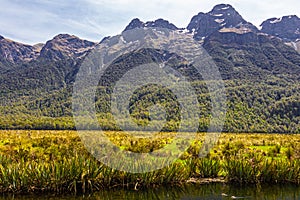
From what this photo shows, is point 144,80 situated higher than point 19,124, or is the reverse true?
point 144,80

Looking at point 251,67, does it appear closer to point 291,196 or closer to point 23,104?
point 23,104

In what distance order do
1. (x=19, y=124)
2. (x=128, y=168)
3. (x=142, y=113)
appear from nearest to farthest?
1. (x=128, y=168)
2. (x=19, y=124)
3. (x=142, y=113)

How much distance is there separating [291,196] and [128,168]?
648 cm

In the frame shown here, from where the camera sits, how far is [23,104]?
536ft

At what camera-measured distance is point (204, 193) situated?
1506 cm

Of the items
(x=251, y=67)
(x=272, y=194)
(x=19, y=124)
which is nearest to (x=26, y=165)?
(x=272, y=194)

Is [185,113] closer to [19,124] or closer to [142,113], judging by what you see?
[142,113]

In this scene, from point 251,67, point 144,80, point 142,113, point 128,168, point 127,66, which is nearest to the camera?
point 128,168

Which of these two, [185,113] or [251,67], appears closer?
[185,113]

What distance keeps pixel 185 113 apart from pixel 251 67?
294 ft

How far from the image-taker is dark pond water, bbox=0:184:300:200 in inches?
559

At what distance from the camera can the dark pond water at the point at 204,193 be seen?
559 inches

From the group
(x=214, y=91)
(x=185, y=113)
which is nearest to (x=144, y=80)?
(x=214, y=91)

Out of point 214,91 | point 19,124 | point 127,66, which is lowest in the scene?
point 19,124
